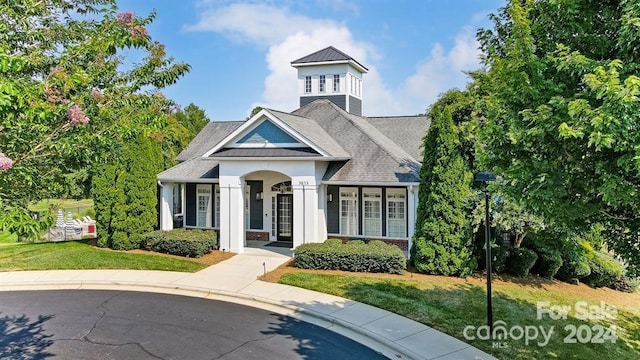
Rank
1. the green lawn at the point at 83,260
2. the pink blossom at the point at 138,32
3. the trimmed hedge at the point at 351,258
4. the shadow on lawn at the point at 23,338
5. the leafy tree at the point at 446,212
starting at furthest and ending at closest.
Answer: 1. the green lawn at the point at 83,260
2. the trimmed hedge at the point at 351,258
3. the leafy tree at the point at 446,212
4. the shadow on lawn at the point at 23,338
5. the pink blossom at the point at 138,32

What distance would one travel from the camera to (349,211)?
63.5 feet

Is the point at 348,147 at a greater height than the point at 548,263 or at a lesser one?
greater

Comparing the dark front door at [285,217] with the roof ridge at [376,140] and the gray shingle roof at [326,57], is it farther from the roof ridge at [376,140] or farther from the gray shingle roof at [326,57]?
the gray shingle roof at [326,57]

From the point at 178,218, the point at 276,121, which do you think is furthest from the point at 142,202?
the point at 276,121

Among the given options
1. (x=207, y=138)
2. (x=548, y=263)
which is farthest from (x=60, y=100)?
(x=207, y=138)

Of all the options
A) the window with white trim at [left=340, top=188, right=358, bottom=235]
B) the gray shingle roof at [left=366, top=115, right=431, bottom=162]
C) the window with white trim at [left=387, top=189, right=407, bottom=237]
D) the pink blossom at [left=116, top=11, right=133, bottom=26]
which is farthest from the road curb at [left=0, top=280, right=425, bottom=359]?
the gray shingle roof at [left=366, top=115, right=431, bottom=162]

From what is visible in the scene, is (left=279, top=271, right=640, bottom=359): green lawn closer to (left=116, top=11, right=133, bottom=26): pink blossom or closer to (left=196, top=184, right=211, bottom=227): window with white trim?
(left=196, top=184, right=211, bottom=227): window with white trim

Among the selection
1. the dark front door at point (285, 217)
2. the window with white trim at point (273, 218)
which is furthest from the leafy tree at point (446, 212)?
the window with white trim at point (273, 218)

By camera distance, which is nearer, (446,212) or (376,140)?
(446,212)

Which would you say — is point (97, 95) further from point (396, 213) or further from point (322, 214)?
point (396, 213)

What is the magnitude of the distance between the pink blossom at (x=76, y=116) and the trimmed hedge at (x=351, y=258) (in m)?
10.6

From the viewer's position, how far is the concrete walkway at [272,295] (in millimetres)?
9146

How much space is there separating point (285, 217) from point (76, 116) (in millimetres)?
15669

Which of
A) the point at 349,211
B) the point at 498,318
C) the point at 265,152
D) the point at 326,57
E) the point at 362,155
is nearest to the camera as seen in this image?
the point at 498,318
